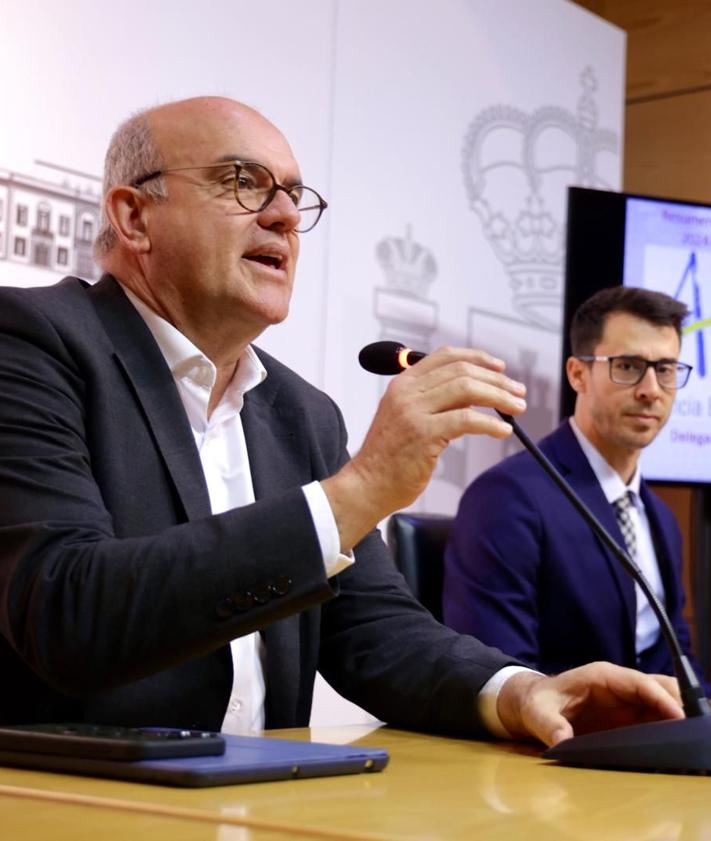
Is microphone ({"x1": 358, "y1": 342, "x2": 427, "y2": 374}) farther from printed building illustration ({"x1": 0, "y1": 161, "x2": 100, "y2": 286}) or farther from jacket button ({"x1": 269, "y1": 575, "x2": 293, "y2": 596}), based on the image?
printed building illustration ({"x1": 0, "y1": 161, "x2": 100, "y2": 286})

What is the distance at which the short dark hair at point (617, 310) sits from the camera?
3.52m

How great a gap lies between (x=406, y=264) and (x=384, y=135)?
0.36m

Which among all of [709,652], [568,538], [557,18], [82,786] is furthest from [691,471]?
[82,786]

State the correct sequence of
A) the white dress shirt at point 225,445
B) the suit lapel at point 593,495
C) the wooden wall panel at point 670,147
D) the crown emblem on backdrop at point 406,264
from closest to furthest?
the white dress shirt at point 225,445 < the suit lapel at point 593,495 < the crown emblem on backdrop at point 406,264 < the wooden wall panel at point 670,147

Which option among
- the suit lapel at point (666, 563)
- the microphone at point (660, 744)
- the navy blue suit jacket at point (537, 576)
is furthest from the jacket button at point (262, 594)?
the suit lapel at point (666, 563)

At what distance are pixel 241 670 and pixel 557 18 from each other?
319 centimetres

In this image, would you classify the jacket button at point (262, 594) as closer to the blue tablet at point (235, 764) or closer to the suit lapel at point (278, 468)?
the blue tablet at point (235, 764)

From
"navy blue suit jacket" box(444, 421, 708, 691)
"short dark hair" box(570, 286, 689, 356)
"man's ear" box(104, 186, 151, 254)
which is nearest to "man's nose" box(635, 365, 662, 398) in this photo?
"short dark hair" box(570, 286, 689, 356)

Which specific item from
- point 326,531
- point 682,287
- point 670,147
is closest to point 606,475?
point 682,287

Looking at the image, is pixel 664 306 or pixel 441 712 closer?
pixel 441 712

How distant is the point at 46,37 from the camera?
2.77 metres

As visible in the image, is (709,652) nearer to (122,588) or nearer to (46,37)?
(46,37)

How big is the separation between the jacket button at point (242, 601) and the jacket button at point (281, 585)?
0.08ft

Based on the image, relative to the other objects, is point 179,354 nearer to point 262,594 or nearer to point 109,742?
point 262,594
